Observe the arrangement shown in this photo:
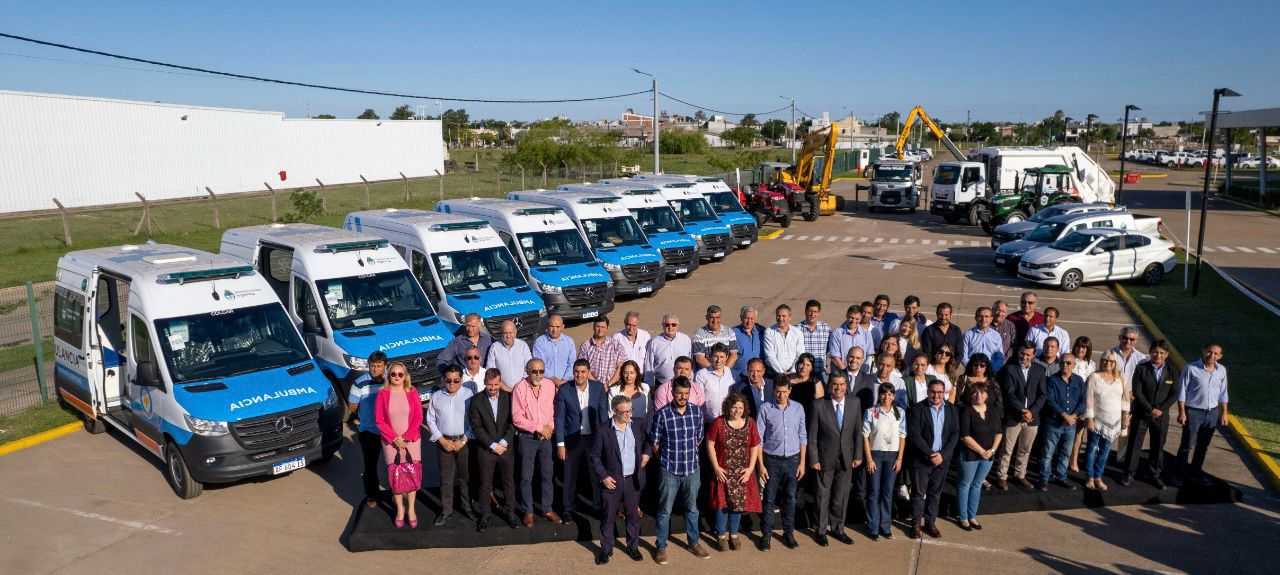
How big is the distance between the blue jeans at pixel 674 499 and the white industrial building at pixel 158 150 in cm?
3809

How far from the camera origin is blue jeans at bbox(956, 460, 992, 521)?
7.99 meters

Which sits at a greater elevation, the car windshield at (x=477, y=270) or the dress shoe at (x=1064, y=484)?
the car windshield at (x=477, y=270)

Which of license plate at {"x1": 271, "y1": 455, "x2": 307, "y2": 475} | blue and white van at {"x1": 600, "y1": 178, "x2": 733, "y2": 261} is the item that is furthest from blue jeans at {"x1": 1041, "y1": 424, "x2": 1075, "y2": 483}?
blue and white van at {"x1": 600, "y1": 178, "x2": 733, "y2": 261}

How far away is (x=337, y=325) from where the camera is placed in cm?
1133

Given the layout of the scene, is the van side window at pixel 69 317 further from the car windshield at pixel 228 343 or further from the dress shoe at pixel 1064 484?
the dress shoe at pixel 1064 484

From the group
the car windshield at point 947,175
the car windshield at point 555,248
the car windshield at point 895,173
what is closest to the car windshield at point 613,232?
the car windshield at point 555,248

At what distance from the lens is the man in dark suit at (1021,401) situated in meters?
8.37

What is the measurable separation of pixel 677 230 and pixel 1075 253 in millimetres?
9611

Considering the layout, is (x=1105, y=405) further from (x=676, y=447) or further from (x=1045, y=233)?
(x=1045, y=233)

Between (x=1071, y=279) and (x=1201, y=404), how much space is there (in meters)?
12.7

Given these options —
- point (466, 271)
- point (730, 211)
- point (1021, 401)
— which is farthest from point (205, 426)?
point (730, 211)

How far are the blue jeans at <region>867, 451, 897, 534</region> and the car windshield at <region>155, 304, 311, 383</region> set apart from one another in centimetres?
628

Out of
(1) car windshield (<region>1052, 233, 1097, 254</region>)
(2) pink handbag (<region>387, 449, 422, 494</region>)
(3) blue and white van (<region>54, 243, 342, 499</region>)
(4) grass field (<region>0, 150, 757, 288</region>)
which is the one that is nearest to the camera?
(2) pink handbag (<region>387, 449, 422, 494</region>)

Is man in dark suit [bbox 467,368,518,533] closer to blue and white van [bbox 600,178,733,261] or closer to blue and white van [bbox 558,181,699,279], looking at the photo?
blue and white van [bbox 558,181,699,279]
